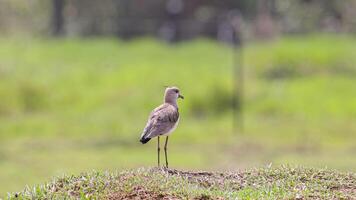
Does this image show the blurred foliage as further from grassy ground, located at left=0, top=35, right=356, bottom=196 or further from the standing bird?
the standing bird

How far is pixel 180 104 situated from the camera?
27719mm

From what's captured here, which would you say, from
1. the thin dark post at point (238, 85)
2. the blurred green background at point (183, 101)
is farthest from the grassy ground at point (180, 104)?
the thin dark post at point (238, 85)

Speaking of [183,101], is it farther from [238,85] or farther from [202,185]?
[202,185]

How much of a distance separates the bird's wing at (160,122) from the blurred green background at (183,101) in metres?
9.50

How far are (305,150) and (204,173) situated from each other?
14.1 metres

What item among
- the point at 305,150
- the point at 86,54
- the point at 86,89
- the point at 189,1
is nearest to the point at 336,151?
the point at 305,150

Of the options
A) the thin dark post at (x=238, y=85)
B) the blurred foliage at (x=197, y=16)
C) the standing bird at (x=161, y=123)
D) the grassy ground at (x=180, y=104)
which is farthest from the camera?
the blurred foliage at (x=197, y=16)

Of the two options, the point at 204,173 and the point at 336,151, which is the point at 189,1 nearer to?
the point at 336,151

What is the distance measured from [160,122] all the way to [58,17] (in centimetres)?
3018

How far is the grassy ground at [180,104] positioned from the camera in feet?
77.2

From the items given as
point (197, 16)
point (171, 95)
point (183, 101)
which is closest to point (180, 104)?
point (183, 101)

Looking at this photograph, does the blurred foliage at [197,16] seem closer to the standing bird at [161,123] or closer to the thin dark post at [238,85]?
the thin dark post at [238,85]

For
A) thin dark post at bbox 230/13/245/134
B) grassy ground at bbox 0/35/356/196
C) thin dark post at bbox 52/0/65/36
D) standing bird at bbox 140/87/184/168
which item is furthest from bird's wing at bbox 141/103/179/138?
thin dark post at bbox 52/0/65/36

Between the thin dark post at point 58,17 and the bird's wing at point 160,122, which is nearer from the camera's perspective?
the bird's wing at point 160,122
